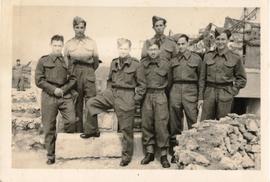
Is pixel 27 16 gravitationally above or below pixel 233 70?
above

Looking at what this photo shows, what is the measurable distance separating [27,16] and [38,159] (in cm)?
47

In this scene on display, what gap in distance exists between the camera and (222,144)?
1231mm

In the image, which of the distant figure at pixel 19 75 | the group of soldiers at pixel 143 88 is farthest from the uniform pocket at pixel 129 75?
the distant figure at pixel 19 75

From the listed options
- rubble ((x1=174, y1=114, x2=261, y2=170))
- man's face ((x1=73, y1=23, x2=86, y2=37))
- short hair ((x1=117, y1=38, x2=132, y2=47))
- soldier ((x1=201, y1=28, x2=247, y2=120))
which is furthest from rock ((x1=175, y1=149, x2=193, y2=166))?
man's face ((x1=73, y1=23, x2=86, y2=37))

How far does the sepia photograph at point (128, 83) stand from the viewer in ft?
4.09

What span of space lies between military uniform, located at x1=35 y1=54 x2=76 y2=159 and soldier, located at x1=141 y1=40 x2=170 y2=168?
24 cm

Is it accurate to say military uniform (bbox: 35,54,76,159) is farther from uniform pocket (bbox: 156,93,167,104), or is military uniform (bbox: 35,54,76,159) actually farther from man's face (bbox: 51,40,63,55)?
uniform pocket (bbox: 156,93,167,104)

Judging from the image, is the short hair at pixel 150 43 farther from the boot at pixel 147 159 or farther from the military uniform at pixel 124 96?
the boot at pixel 147 159

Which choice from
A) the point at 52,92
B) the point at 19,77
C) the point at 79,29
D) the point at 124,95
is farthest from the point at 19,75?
the point at 124,95

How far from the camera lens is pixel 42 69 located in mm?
1253

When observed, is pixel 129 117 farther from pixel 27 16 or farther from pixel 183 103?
pixel 27 16

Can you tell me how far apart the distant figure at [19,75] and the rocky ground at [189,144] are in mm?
21

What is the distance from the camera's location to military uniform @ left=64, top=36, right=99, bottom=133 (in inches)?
49.3
